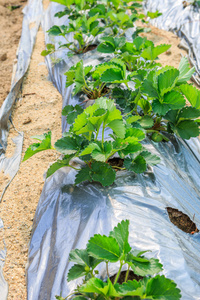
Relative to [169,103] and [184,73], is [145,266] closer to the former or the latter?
[169,103]

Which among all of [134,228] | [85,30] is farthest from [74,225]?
[85,30]

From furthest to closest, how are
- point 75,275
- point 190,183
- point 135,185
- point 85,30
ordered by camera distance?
1. point 85,30
2. point 190,183
3. point 135,185
4. point 75,275

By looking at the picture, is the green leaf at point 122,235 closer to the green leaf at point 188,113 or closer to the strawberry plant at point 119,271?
the strawberry plant at point 119,271

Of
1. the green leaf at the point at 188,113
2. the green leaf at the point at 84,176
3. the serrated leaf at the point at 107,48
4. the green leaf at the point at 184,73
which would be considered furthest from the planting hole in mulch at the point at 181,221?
the serrated leaf at the point at 107,48

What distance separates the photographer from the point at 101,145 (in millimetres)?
1590

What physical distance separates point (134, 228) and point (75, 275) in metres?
0.43

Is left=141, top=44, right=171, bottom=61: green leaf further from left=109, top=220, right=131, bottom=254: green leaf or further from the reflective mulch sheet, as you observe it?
left=109, top=220, right=131, bottom=254: green leaf

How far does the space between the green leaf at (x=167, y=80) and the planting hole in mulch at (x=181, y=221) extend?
28.0 inches

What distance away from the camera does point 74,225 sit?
161 cm

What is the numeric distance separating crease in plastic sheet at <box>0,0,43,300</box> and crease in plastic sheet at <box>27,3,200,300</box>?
32cm

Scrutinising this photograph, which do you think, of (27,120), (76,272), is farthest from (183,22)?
(76,272)

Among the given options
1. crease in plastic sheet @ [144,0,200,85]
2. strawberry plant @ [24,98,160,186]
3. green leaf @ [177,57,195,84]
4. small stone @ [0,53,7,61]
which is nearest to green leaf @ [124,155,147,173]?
strawberry plant @ [24,98,160,186]

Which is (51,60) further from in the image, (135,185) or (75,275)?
(75,275)

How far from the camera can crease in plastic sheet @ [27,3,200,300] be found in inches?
54.6
